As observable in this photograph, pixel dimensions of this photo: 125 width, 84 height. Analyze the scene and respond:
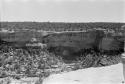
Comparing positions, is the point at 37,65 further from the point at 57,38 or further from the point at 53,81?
the point at 53,81

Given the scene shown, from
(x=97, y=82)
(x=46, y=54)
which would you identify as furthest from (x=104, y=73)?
(x=46, y=54)

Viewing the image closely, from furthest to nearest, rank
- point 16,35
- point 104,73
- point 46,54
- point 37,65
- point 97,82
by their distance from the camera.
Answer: point 16,35
point 46,54
point 37,65
point 104,73
point 97,82

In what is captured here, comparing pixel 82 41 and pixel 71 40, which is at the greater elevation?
pixel 71 40

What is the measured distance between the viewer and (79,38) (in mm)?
22953

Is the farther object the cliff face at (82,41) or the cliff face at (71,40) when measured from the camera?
the cliff face at (82,41)

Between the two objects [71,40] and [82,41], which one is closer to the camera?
[71,40]

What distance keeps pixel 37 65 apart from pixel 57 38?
5290mm

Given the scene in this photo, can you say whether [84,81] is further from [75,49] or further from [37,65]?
[75,49]

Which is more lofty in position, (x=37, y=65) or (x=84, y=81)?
(x=84, y=81)

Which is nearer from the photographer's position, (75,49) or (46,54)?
(46,54)

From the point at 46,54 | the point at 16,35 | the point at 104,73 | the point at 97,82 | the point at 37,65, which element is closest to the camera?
the point at 97,82

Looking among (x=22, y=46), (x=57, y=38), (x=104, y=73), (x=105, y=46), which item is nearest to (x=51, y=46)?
(x=57, y=38)

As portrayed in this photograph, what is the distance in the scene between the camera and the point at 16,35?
21875mm

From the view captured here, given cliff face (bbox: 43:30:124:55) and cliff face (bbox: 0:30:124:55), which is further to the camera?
cliff face (bbox: 43:30:124:55)
